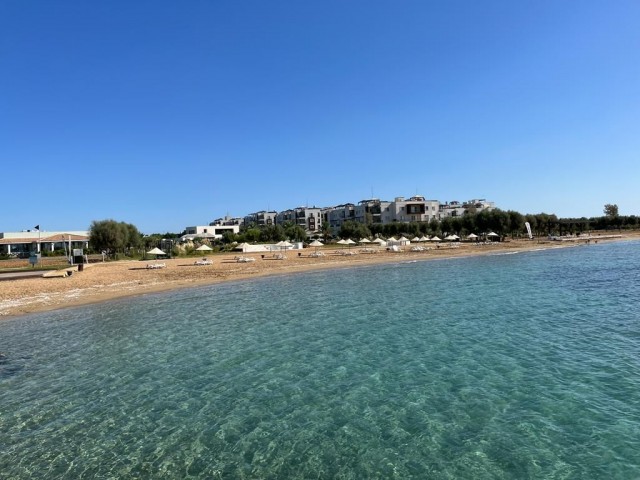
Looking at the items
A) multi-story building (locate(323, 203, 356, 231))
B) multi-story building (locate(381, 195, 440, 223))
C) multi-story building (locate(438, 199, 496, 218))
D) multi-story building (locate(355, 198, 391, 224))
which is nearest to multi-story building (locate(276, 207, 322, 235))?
multi-story building (locate(323, 203, 356, 231))

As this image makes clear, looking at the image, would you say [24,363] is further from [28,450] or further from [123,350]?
[28,450]

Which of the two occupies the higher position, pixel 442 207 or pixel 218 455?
pixel 442 207

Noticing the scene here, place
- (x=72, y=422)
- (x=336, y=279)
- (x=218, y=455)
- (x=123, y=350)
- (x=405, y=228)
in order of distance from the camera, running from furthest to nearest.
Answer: (x=405, y=228) → (x=336, y=279) → (x=123, y=350) → (x=72, y=422) → (x=218, y=455)

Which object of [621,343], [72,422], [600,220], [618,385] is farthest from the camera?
[600,220]

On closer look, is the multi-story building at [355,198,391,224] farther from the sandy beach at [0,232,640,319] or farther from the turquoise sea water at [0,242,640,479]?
the turquoise sea water at [0,242,640,479]

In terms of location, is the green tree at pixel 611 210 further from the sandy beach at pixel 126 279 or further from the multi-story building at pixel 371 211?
the sandy beach at pixel 126 279

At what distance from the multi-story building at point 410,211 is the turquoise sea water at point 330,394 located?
386ft

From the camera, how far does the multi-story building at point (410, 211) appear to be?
139m

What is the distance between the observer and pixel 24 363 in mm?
14719

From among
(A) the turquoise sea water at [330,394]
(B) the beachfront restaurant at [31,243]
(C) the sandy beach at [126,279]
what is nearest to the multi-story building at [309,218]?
(B) the beachfront restaurant at [31,243]

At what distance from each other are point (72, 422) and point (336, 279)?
97.4 feet

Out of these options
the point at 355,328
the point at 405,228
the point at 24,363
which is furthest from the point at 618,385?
the point at 405,228

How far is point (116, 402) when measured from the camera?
36.2 feet

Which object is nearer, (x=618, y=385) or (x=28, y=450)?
(x=28, y=450)
